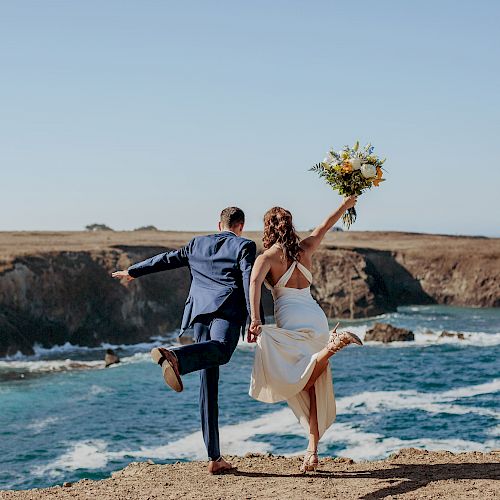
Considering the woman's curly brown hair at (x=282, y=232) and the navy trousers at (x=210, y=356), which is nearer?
the navy trousers at (x=210, y=356)

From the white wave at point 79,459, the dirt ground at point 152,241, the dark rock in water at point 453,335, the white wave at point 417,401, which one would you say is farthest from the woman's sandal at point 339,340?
the dirt ground at point 152,241

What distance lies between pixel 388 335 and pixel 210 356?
1402 inches

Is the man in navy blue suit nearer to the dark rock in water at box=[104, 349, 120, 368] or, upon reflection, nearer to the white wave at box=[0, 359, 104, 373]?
the white wave at box=[0, 359, 104, 373]

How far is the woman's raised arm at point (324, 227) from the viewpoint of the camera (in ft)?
30.1

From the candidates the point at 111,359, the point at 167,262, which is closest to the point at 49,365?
the point at 111,359

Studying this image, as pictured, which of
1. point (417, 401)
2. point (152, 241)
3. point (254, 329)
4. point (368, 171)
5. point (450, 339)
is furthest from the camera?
point (152, 241)

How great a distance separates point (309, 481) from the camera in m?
8.77

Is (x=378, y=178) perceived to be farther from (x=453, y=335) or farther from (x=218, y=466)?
(x=453, y=335)

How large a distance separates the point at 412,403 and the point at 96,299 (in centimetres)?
2411

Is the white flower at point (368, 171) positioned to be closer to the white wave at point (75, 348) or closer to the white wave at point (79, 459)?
the white wave at point (79, 459)

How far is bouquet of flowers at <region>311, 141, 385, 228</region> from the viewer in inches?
381

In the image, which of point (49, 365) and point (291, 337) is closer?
point (291, 337)

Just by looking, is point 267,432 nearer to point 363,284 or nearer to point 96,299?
point 96,299

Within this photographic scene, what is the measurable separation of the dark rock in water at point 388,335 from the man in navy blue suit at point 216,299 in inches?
1362
